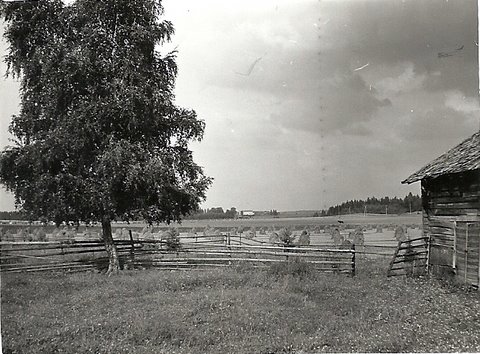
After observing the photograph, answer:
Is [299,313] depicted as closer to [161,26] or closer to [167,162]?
[167,162]

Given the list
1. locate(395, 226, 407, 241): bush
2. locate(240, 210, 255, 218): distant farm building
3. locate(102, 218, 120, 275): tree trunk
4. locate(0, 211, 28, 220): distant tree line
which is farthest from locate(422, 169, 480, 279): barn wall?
locate(395, 226, 407, 241): bush

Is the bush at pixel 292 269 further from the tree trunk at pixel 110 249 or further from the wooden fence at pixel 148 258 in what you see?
the tree trunk at pixel 110 249

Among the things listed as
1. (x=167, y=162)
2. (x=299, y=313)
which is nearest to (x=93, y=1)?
(x=167, y=162)

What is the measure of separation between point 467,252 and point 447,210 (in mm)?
1742

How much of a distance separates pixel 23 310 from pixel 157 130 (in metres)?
7.01

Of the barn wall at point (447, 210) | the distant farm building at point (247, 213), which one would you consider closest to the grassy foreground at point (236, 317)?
the barn wall at point (447, 210)

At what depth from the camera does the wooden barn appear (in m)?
10.8

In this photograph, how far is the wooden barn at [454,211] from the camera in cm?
1084

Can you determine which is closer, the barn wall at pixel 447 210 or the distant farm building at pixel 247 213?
the distant farm building at pixel 247 213

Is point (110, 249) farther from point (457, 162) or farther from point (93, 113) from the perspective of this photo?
point (457, 162)

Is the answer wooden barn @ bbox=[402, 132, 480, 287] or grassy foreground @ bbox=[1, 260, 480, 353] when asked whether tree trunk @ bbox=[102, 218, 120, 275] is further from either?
wooden barn @ bbox=[402, 132, 480, 287]

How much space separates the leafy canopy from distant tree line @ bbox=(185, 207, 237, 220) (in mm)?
746

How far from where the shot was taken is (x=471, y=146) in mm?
11719

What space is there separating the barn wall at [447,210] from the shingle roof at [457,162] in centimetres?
43
